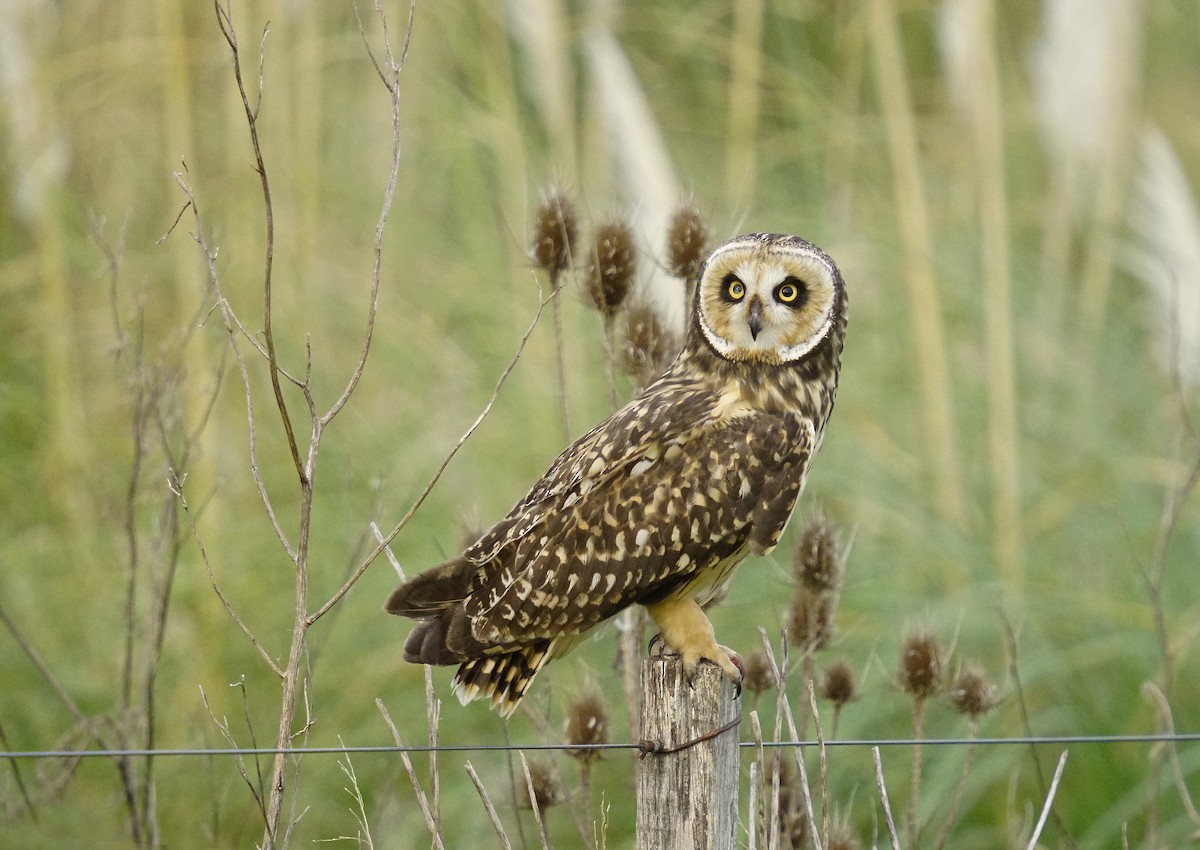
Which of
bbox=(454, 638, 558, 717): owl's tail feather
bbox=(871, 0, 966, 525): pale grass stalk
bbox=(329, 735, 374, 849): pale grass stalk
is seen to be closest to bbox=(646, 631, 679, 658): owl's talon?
bbox=(454, 638, 558, 717): owl's tail feather

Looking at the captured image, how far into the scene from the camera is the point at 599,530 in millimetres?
2424

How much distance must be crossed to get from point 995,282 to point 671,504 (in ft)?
8.22

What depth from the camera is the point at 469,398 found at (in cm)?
462

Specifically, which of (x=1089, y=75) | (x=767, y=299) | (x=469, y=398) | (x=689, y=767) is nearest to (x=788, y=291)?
(x=767, y=299)

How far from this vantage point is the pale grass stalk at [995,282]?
438 cm

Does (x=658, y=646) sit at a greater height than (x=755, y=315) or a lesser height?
lesser

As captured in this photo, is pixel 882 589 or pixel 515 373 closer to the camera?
pixel 882 589

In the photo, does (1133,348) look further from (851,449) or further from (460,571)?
(460,571)

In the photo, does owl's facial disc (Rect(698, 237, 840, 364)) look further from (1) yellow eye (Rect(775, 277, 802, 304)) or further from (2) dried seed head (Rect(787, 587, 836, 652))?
(2) dried seed head (Rect(787, 587, 836, 652))

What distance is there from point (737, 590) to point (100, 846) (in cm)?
166

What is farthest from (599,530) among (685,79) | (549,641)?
(685,79)

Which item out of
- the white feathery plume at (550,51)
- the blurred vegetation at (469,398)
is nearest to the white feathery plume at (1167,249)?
the blurred vegetation at (469,398)

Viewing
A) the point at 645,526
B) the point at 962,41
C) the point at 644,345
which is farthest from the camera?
the point at 962,41

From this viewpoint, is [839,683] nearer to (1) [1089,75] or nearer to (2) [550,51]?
(2) [550,51]
